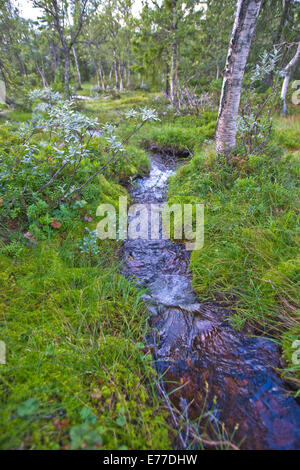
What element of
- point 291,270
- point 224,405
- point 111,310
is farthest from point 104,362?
point 291,270

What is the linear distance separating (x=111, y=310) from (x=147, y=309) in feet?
1.49

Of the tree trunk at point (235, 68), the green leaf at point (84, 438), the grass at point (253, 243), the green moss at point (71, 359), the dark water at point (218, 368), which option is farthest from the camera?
the tree trunk at point (235, 68)

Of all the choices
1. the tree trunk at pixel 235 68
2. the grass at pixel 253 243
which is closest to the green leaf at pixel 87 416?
the grass at pixel 253 243

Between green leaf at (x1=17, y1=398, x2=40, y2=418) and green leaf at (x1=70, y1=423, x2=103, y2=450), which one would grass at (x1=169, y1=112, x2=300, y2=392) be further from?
green leaf at (x1=17, y1=398, x2=40, y2=418)

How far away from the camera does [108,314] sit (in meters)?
2.29

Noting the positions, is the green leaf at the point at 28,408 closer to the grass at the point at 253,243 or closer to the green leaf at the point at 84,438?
the green leaf at the point at 84,438

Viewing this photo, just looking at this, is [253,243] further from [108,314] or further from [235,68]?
[235,68]

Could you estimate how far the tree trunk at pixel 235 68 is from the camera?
155 inches

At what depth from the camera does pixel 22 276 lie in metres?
2.32

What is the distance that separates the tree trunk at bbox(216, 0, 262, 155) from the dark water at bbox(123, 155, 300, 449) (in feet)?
11.6

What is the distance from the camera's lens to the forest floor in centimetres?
139

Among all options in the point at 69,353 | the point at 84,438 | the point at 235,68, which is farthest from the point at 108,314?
the point at 235,68

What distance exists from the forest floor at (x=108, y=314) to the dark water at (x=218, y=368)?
15cm
